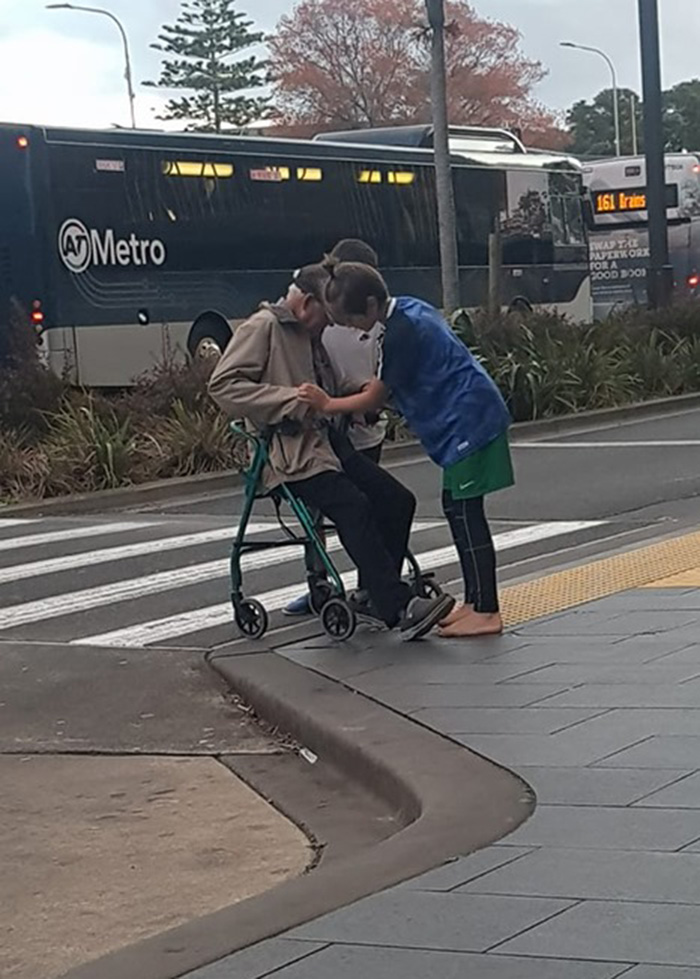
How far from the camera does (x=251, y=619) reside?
8656 millimetres

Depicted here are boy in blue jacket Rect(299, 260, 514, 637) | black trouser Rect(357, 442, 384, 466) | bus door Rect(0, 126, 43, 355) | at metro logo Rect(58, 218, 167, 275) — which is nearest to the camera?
boy in blue jacket Rect(299, 260, 514, 637)

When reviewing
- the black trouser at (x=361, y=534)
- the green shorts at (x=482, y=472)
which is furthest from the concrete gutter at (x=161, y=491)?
the green shorts at (x=482, y=472)

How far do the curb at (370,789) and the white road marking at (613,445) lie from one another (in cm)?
1003

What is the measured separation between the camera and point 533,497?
14.0 m

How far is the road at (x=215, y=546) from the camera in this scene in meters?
9.58

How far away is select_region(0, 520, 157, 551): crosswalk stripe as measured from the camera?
12.5 meters

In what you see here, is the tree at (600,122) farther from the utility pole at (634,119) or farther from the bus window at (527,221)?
the bus window at (527,221)

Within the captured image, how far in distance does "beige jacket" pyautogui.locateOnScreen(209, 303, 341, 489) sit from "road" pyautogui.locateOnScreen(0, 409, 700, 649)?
1183mm

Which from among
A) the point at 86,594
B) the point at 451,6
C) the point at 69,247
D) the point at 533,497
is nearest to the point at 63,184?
the point at 69,247

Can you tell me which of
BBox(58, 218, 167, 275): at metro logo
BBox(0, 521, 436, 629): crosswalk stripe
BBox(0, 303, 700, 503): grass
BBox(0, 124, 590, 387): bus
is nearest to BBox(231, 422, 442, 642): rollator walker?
BBox(0, 521, 436, 629): crosswalk stripe

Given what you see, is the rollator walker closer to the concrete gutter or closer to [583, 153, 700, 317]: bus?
the concrete gutter

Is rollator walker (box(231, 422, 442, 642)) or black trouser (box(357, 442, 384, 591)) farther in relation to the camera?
black trouser (box(357, 442, 384, 591))

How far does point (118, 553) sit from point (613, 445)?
725 cm

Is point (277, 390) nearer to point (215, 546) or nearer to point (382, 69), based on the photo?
point (215, 546)
